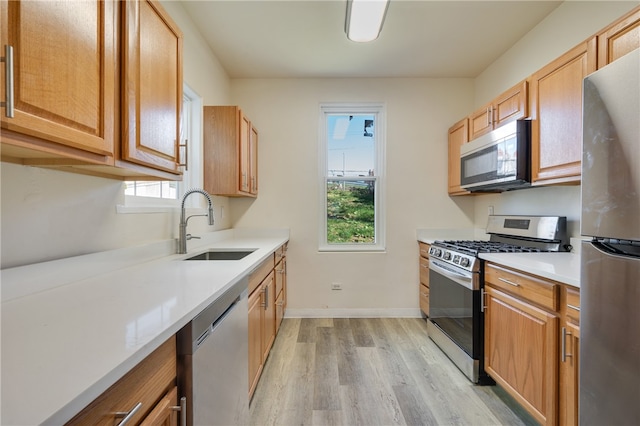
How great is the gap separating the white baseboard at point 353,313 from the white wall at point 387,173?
0.45 feet

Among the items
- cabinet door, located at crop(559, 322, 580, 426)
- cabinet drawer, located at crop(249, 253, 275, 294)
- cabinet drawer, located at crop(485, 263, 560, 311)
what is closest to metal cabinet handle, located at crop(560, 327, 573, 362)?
cabinet door, located at crop(559, 322, 580, 426)

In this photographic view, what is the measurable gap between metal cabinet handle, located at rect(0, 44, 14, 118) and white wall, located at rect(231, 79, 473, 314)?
2.64 meters

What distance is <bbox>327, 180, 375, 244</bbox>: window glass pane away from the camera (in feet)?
11.1

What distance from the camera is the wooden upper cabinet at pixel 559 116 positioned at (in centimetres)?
161

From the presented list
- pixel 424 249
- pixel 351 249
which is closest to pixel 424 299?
pixel 424 249

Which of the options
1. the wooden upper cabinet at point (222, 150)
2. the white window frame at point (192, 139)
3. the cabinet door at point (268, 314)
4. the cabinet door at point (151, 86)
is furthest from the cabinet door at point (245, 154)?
the cabinet door at point (151, 86)

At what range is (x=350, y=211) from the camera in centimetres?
341

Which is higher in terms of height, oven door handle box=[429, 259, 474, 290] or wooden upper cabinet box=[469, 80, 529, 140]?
wooden upper cabinet box=[469, 80, 529, 140]

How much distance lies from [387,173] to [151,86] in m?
2.57

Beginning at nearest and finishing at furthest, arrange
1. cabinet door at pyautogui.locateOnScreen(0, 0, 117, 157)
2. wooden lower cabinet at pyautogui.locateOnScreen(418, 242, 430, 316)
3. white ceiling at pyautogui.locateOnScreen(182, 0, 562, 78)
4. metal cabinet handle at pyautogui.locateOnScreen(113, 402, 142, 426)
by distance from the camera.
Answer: metal cabinet handle at pyautogui.locateOnScreen(113, 402, 142, 426) → cabinet door at pyautogui.locateOnScreen(0, 0, 117, 157) → white ceiling at pyautogui.locateOnScreen(182, 0, 562, 78) → wooden lower cabinet at pyautogui.locateOnScreen(418, 242, 430, 316)

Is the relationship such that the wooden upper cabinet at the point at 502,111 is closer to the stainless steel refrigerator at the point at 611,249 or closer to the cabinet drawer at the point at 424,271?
the stainless steel refrigerator at the point at 611,249

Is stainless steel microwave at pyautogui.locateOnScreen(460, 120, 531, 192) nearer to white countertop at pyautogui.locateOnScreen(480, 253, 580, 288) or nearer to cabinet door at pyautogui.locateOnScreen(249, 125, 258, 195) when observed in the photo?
white countertop at pyautogui.locateOnScreen(480, 253, 580, 288)

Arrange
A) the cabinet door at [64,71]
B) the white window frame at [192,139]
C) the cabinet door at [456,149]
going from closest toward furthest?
1. the cabinet door at [64,71]
2. the white window frame at [192,139]
3. the cabinet door at [456,149]

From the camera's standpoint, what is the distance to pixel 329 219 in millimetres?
3393
